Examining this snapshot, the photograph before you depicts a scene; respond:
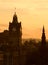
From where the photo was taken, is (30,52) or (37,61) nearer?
(37,61)

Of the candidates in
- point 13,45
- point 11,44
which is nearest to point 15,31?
point 11,44

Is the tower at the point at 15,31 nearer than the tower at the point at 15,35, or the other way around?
the tower at the point at 15,35

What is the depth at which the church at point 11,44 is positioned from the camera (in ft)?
214

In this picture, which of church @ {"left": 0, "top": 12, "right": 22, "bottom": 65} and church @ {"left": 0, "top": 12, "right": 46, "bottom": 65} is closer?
church @ {"left": 0, "top": 12, "right": 22, "bottom": 65}

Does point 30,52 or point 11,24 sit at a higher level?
point 11,24

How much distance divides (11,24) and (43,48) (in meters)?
10.3

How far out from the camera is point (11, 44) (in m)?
70.9

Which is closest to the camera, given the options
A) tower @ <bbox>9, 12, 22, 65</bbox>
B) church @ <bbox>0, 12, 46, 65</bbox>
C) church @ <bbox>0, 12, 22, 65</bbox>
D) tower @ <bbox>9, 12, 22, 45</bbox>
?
church @ <bbox>0, 12, 22, 65</bbox>

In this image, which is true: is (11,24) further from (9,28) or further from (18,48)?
(18,48)

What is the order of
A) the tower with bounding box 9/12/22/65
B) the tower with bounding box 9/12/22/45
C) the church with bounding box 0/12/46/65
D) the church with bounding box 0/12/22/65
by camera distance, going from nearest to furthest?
the church with bounding box 0/12/22/65 < the church with bounding box 0/12/46/65 < the tower with bounding box 9/12/22/65 < the tower with bounding box 9/12/22/45

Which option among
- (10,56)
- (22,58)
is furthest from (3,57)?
(22,58)

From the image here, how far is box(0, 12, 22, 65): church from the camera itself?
214ft

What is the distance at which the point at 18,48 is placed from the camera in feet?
230

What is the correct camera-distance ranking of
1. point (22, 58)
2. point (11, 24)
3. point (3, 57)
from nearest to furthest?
1. point (3, 57)
2. point (22, 58)
3. point (11, 24)
